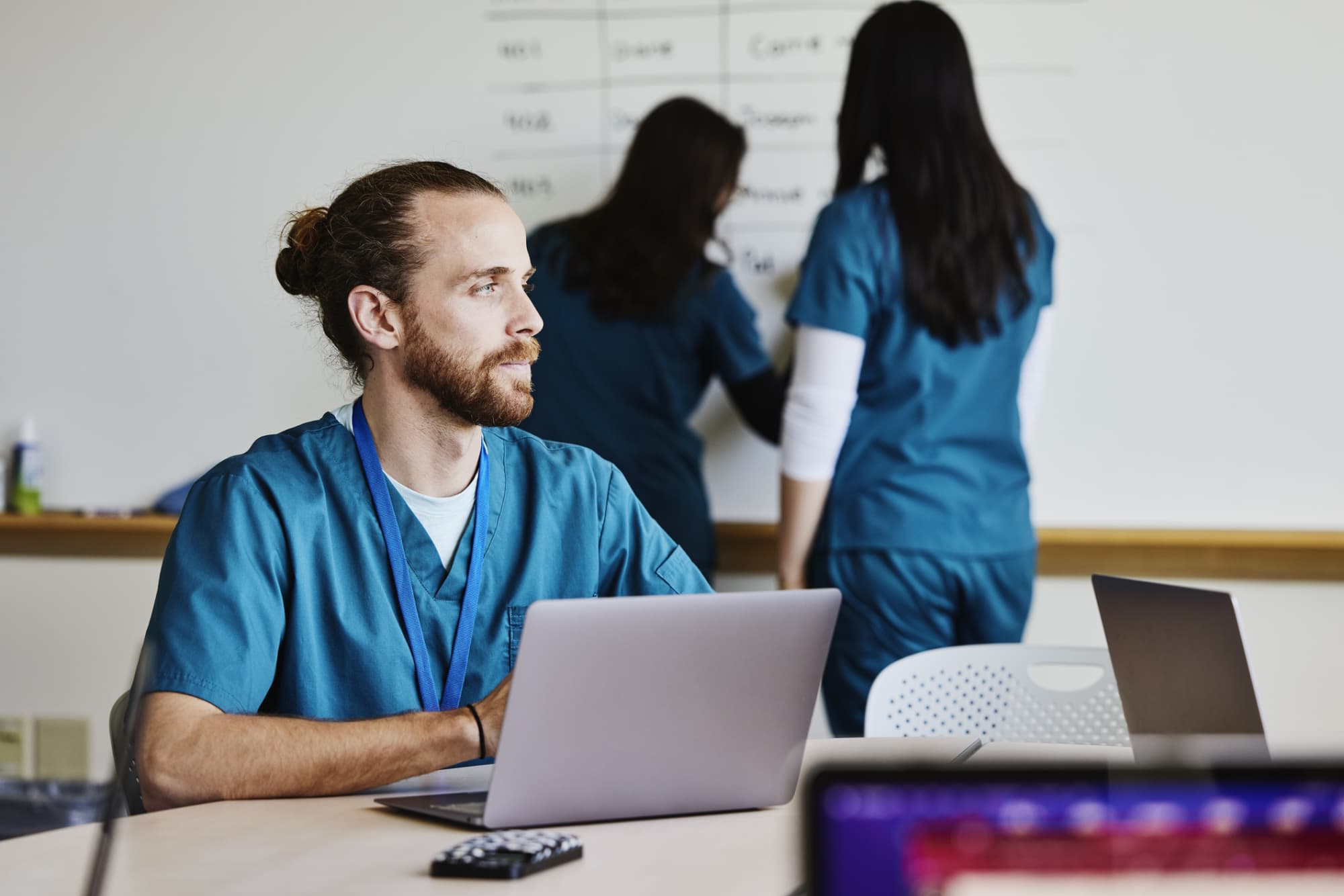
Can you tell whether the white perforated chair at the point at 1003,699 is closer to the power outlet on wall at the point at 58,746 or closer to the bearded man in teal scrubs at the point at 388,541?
the bearded man in teal scrubs at the point at 388,541

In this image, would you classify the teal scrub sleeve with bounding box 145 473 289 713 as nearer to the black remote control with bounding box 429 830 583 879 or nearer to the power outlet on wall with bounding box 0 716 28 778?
the black remote control with bounding box 429 830 583 879

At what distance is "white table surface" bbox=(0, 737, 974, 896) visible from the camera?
928 mm

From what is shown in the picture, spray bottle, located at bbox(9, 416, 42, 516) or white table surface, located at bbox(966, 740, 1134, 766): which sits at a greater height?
white table surface, located at bbox(966, 740, 1134, 766)

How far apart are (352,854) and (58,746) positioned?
209 centimetres

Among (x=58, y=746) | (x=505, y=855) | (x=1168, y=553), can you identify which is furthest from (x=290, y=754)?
(x=58, y=746)

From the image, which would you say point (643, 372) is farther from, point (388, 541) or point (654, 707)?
point (654, 707)

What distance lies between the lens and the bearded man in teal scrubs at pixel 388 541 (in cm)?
122

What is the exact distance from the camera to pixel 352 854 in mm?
999

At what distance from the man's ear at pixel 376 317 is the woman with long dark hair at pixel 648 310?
2.07 ft

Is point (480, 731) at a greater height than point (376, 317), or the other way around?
point (376, 317)

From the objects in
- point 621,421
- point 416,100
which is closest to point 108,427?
point 416,100

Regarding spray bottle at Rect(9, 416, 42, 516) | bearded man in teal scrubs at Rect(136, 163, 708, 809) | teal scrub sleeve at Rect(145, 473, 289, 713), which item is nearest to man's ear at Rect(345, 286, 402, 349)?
bearded man in teal scrubs at Rect(136, 163, 708, 809)

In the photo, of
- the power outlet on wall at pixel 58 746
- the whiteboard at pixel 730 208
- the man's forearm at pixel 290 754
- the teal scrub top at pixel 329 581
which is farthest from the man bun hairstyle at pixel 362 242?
the power outlet on wall at pixel 58 746

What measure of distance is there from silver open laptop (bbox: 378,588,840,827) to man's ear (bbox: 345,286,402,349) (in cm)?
60
